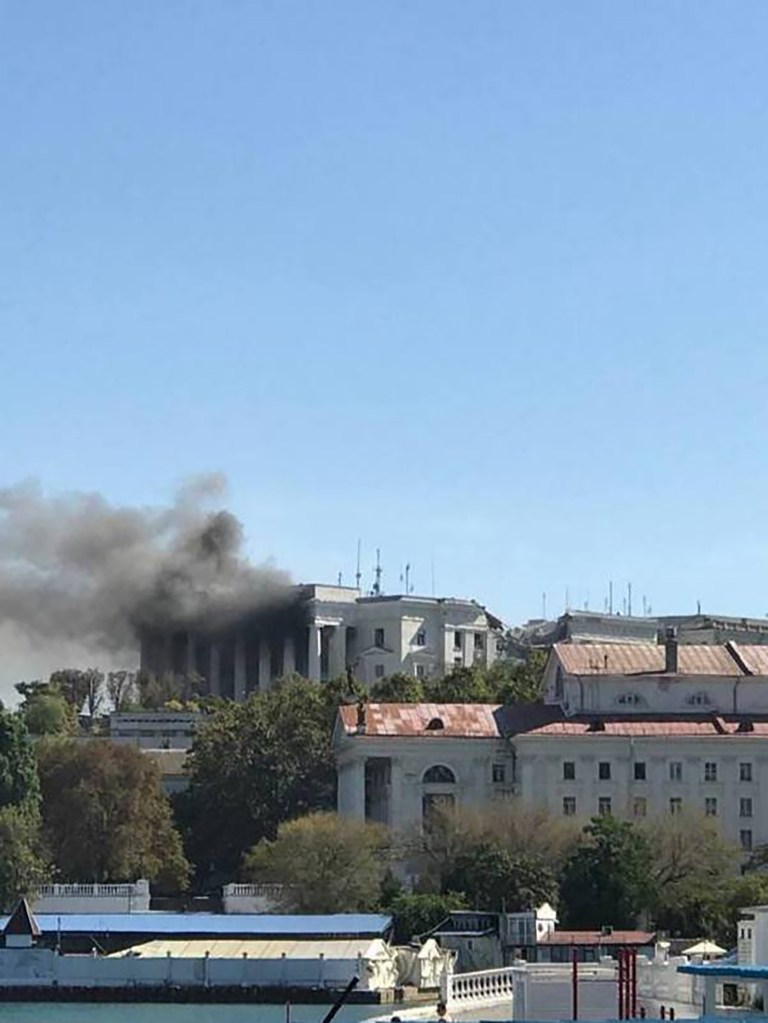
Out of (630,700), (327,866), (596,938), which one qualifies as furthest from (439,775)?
(596,938)

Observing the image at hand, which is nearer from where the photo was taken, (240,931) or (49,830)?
(240,931)

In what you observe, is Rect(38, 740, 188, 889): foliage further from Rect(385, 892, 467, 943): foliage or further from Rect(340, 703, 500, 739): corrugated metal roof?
Rect(385, 892, 467, 943): foliage

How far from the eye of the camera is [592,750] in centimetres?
10506

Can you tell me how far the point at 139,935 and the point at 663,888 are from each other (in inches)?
702

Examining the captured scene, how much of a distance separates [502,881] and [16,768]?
23288mm

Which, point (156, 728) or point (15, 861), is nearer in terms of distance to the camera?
point (15, 861)

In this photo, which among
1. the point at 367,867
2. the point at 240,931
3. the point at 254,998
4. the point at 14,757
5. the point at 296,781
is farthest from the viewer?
the point at 296,781

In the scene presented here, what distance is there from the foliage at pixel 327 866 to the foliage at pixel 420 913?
5421 millimetres

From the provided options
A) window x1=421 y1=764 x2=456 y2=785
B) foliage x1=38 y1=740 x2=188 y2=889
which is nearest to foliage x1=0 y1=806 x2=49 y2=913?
foliage x1=38 y1=740 x2=188 y2=889

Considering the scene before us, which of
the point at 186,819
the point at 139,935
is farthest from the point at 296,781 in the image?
the point at 139,935

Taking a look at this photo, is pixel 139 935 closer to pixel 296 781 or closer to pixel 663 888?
pixel 663 888

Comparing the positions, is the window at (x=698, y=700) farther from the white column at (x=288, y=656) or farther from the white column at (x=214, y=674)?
the white column at (x=214, y=674)

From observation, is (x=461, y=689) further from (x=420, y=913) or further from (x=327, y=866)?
(x=420, y=913)

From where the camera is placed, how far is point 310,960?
82.9 metres
